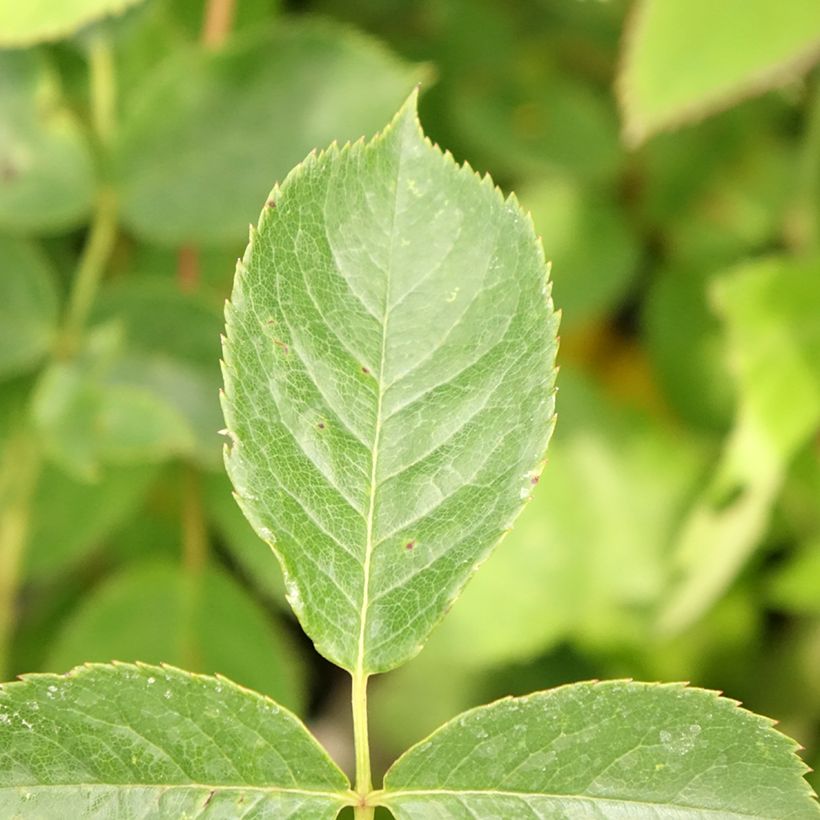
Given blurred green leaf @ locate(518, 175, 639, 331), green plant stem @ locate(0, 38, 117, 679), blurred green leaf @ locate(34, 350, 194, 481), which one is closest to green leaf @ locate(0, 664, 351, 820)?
blurred green leaf @ locate(34, 350, 194, 481)

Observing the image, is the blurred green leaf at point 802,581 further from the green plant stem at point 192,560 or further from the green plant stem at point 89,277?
the green plant stem at point 89,277

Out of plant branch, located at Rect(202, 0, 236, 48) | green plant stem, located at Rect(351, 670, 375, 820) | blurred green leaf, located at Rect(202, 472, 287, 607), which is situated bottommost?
green plant stem, located at Rect(351, 670, 375, 820)

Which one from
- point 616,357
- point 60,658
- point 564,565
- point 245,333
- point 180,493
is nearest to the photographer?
point 245,333

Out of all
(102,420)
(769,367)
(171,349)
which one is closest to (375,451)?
(102,420)

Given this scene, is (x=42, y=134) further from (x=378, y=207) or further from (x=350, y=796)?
(x=350, y=796)

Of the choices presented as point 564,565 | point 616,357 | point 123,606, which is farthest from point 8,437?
point 616,357

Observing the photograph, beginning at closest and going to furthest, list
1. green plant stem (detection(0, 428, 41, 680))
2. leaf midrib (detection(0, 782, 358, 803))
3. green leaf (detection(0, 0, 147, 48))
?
1. leaf midrib (detection(0, 782, 358, 803))
2. green leaf (detection(0, 0, 147, 48))
3. green plant stem (detection(0, 428, 41, 680))

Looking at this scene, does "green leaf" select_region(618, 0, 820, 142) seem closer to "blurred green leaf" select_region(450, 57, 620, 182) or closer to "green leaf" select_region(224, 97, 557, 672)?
"blurred green leaf" select_region(450, 57, 620, 182)
